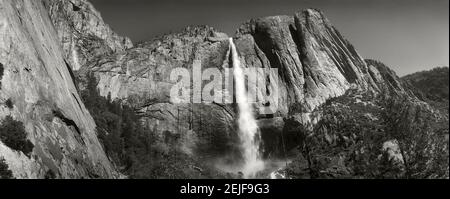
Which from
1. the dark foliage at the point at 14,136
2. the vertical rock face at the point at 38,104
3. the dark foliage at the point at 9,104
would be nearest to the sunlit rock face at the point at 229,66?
the vertical rock face at the point at 38,104

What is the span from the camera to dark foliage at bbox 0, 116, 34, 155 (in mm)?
38250

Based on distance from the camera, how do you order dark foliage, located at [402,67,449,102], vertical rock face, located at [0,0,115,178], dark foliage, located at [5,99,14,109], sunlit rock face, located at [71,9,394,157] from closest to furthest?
dark foliage, located at [5,99,14,109] → vertical rock face, located at [0,0,115,178] → sunlit rock face, located at [71,9,394,157] → dark foliage, located at [402,67,449,102]

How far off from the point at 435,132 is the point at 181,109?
3885 centimetres

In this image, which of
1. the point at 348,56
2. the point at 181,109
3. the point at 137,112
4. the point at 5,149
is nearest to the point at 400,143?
the point at 348,56

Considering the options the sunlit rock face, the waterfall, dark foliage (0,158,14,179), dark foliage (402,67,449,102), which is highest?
dark foliage (402,67,449,102)

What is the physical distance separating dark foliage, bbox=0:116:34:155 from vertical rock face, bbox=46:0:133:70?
51739mm

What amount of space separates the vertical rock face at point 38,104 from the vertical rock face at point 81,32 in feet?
124

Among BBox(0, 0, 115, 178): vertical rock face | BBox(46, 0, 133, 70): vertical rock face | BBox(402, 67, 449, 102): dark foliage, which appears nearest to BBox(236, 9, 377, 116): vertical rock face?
BBox(402, 67, 449, 102): dark foliage

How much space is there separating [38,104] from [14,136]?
770 centimetres

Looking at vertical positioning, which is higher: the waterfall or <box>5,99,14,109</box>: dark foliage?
the waterfall

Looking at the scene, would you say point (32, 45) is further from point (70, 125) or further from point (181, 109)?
point (181, 109)

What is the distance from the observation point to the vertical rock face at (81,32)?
10525 cm

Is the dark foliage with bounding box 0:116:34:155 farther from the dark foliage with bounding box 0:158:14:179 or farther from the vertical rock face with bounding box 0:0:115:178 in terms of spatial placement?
the dark foliage with bounding box 0:158:14:179

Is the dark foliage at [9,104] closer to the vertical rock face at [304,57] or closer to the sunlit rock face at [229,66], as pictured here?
the sunlit rock face at [229,66]
